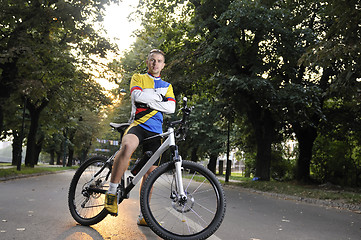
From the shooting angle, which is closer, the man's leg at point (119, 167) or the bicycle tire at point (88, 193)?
the man's leg at point (119, 167)

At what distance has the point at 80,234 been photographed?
13.6 ft

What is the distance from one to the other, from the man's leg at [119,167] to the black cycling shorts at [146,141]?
6 centimetres

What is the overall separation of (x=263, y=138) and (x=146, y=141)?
15.3m

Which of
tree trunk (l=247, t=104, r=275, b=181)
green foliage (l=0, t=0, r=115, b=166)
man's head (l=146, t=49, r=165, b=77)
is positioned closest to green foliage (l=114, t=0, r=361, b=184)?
tree trunk (l=247, t=104, r=275, b=181)

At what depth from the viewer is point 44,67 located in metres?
15.5

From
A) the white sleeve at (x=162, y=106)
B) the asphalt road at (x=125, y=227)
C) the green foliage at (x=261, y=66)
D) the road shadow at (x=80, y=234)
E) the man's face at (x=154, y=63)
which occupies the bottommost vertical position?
the asphalt road at (x=125, y=227)

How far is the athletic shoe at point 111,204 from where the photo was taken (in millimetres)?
4004

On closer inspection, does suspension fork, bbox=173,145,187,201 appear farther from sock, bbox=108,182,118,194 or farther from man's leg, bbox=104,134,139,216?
sock, bbox=108,182,118,194

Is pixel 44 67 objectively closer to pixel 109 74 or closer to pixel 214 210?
pixel 109 74

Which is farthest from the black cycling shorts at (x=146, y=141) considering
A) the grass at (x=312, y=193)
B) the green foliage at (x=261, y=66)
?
the grass at (x=312, y=193)

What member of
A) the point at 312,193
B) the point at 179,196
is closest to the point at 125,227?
the point at 179,196

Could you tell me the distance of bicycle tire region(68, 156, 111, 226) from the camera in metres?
4.54

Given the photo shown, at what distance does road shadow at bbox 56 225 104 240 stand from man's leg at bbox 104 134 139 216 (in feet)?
1.13

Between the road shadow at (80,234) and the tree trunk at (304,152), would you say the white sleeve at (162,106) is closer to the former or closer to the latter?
the road shadow at (80,234)
